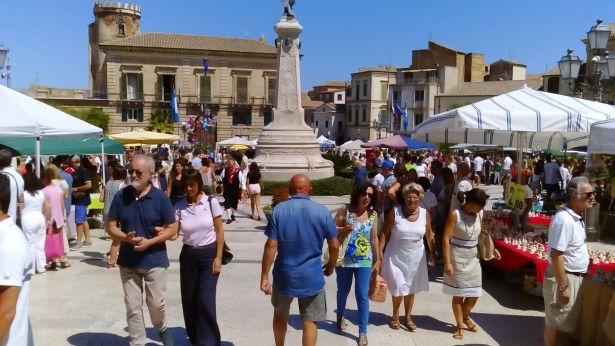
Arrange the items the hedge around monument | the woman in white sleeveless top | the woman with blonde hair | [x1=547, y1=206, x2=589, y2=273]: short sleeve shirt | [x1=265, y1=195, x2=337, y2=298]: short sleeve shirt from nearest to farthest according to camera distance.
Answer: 1. [x1=547, y1=206, x2=589, y2=273]: short sleeve shirt
2. [x1=265, y1=195, x2=337, y2=298]: short sleeve shirt
3. the woman in white sleeveless top
4. the woman with blonde hair
5. the hedge around monument

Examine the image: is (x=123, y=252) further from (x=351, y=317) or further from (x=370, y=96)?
(x=370, y=96)

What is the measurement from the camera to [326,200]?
17.1 m

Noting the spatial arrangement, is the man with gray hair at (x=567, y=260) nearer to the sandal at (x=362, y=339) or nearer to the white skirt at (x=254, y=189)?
the sandal at (x=362, y=339)

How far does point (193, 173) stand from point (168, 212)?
0.48 metres

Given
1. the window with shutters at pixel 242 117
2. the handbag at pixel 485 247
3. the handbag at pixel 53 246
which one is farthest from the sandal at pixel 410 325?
the window with shutters at pixel 242 117

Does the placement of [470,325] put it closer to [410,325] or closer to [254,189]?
[410,325]

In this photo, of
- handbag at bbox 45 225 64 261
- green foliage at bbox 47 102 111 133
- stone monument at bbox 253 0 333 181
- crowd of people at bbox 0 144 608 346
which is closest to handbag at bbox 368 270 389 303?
crowd of people at bbox 0 144 608 346

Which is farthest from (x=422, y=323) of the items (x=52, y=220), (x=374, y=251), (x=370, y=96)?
(x=370, y=96)

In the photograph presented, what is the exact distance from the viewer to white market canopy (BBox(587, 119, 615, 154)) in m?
5.66

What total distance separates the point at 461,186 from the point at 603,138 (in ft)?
6.42

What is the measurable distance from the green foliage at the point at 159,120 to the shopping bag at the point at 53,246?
4995 cm

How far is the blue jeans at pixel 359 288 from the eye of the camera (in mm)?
5320

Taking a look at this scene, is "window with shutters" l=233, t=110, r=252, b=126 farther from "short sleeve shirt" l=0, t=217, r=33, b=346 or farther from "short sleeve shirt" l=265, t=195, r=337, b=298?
"short sleeve shirt" l=0, t=217, r=33, b=346

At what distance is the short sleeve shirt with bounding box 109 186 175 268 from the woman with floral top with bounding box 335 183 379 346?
66.4 inches
